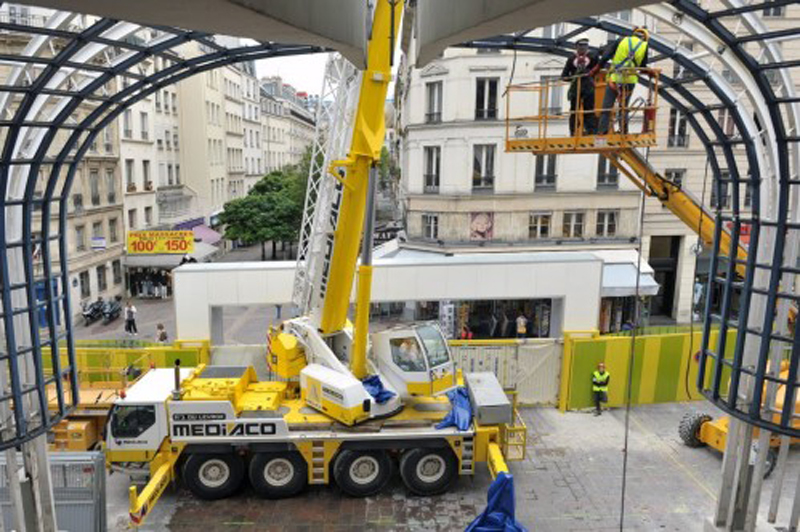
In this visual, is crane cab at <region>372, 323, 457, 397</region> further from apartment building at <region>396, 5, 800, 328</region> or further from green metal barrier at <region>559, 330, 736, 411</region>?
apartment building at <region>396, 5, 800, 328</region>

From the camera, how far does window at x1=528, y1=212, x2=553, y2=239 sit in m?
25.2

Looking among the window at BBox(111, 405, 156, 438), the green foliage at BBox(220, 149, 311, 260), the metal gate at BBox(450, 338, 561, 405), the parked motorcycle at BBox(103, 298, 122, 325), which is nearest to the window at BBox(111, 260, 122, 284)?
the parked motorcycle at BBox(103, 298, 122, 325)

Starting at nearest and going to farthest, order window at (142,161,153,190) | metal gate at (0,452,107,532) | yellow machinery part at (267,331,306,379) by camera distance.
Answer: metal gate at (0,452,107,532)
yellow machinery part at (267,331,306,379)
window at (142,161,153,190)

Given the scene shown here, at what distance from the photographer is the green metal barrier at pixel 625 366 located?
1576cm

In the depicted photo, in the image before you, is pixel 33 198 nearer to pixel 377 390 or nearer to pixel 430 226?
pixel 377 390

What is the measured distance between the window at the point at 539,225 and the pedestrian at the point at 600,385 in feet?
33.9

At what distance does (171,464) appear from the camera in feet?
A: 37.1

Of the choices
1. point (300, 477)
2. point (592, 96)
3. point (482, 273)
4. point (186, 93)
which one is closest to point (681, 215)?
point (592, 96)

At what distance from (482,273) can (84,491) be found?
10.6 meters

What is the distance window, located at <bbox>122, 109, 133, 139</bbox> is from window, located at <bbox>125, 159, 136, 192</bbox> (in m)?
1.41

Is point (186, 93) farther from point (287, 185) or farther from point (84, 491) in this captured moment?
point (84, 491)

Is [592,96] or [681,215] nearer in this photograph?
[592,96]

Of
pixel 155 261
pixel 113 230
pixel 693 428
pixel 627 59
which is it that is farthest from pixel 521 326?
pixel 113 230

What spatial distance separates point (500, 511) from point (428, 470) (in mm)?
3165
